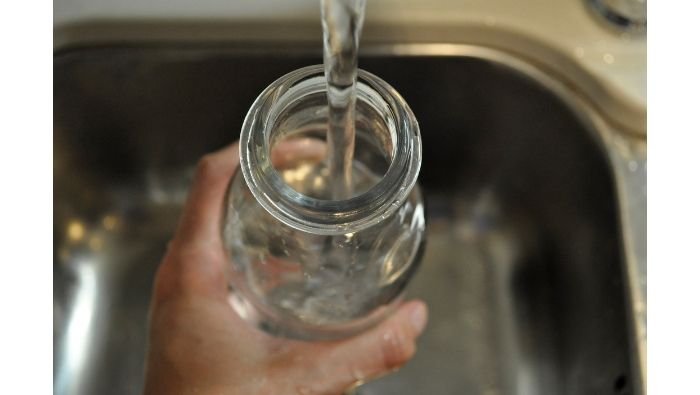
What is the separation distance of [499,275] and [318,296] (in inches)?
10.2

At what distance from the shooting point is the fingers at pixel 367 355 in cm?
52

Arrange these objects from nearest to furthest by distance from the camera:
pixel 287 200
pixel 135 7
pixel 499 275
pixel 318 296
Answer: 1. pixel 287 200
2. pixel 318 296
3. pixel 135 7
4. pixel 499 275

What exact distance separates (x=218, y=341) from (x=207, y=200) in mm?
112

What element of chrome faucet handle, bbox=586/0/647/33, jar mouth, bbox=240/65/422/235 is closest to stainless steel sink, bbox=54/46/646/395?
chrome faucet handle, bbox=586/0/647/33

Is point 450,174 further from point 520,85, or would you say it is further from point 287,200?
point 287,200

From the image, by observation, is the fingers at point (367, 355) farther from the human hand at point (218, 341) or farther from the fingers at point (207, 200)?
the fingers at point (207, 200)

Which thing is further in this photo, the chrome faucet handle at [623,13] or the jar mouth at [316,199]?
the chrome faucet handle at [623,13]

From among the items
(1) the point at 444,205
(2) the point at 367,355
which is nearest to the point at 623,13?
(1) the point at 444,205

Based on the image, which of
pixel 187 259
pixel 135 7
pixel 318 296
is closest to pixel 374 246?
pixel 318 296

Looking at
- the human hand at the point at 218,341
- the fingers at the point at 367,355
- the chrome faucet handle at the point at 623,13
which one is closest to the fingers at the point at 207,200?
the human hand at the point at 218,341

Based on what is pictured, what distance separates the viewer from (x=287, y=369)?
1.72 ft

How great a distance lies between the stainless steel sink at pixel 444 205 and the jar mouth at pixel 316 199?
0.68 feet

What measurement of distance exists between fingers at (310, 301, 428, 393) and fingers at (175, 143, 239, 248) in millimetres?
137

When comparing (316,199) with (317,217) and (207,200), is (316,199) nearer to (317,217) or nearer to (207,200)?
(317,217)
